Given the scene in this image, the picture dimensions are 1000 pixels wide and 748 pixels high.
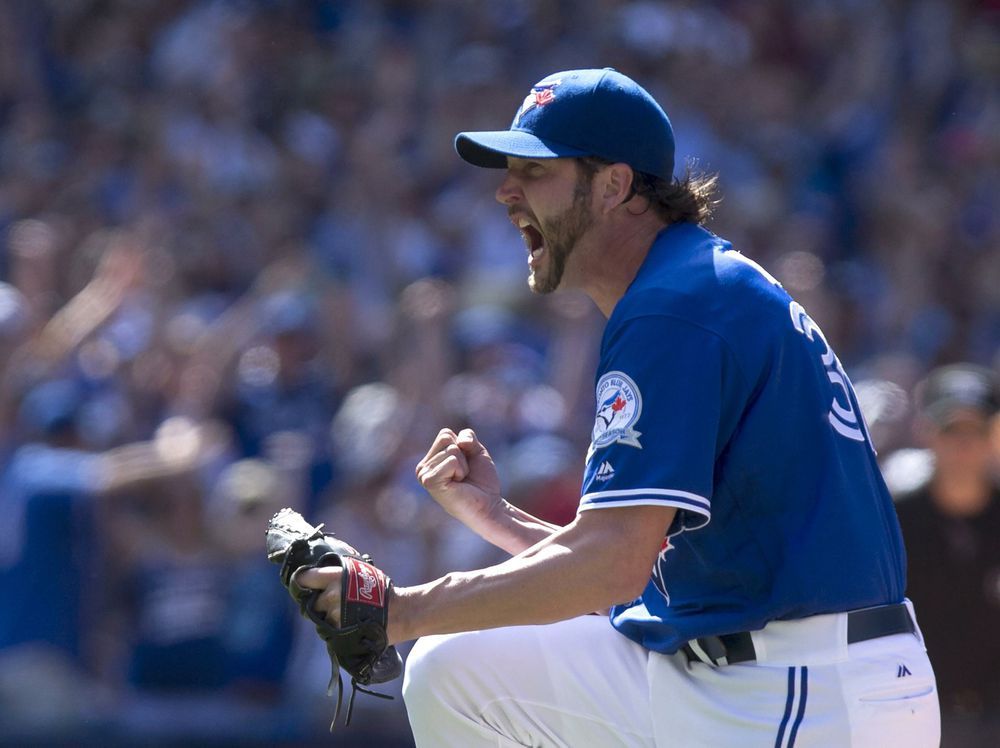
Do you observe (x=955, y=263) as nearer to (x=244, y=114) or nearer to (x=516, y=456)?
(x=516, y=456)

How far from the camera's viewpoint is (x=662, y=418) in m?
2.95

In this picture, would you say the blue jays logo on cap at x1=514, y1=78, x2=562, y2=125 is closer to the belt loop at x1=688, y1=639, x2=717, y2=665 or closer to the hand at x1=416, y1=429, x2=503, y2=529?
the hand at x1=416, y1=429, x2=503, y2=529

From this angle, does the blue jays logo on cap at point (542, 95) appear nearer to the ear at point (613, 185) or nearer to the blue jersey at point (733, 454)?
the ear at point (613, 185)

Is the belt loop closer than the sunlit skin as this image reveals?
Yes

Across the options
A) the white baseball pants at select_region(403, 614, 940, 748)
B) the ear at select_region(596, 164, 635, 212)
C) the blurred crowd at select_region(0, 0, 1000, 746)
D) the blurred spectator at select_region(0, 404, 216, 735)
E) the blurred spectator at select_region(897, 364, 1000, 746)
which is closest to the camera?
the white baseball pants at select_region(403, 614, 940, 748)

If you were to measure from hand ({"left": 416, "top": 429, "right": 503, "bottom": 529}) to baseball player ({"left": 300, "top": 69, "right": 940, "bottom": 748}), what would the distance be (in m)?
0.04

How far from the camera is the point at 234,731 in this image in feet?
21.1

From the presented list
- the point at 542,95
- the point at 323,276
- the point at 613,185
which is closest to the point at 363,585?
the point at 613,185

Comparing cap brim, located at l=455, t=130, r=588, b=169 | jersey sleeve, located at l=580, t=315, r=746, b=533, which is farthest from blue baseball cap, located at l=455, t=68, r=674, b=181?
jersey sleeve, located at l=580, t=315, r=746, b=533

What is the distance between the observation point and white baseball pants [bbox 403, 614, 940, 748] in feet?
10.1

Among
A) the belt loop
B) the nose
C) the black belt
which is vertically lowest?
the belt loop

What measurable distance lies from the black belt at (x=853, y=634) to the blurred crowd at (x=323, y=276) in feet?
9.10

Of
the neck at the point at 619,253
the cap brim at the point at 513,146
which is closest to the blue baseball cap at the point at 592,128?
the cap brim at the point at 513,146

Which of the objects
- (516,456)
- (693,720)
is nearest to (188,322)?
(516,456)
